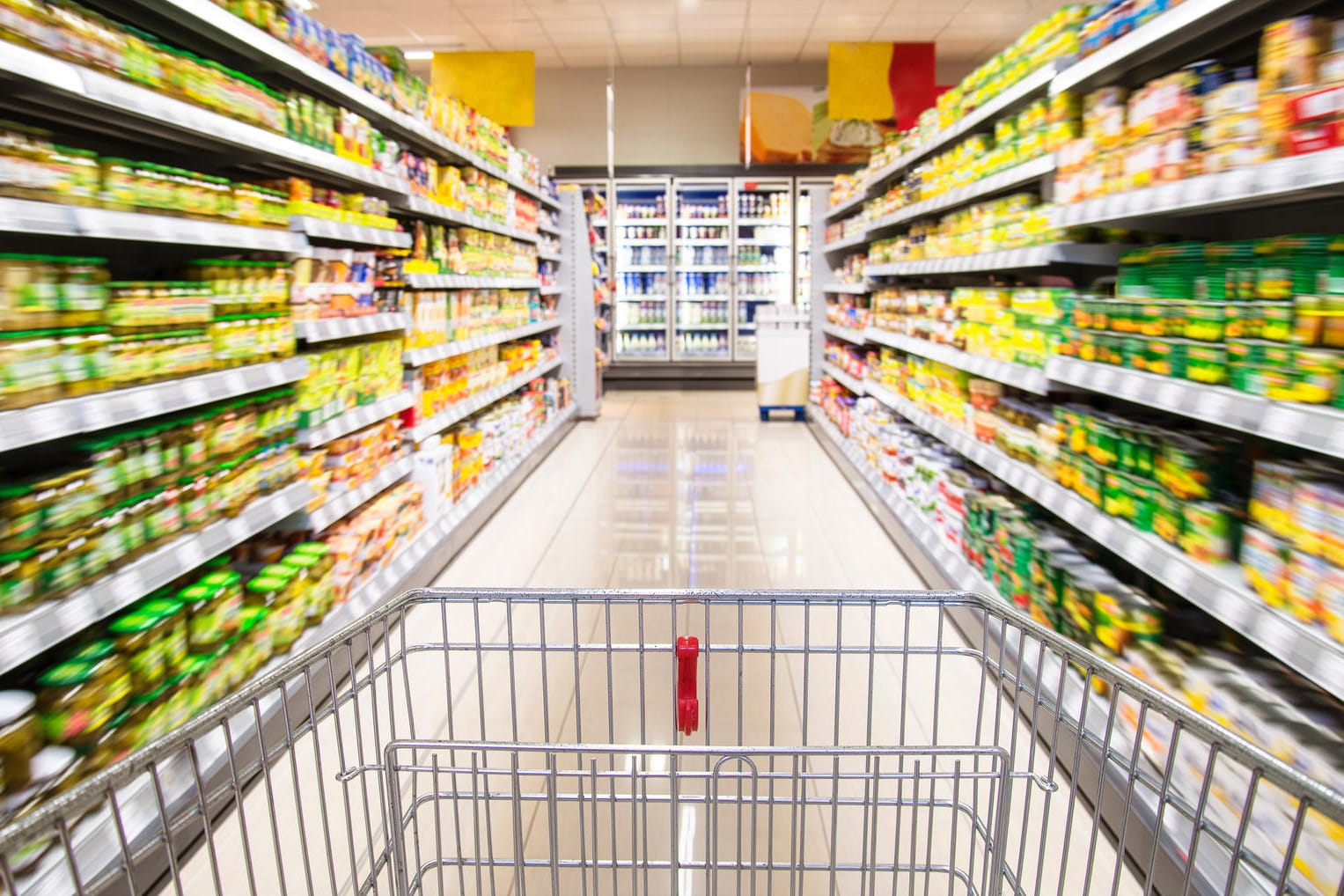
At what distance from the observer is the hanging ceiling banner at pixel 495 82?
23.5ft

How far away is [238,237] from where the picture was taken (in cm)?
237

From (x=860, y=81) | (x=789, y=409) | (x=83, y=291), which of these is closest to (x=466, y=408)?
(x=83, y=291)

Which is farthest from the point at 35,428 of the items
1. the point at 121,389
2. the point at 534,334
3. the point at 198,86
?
the point at 534,334

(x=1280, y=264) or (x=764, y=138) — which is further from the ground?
(x=764, y=138)

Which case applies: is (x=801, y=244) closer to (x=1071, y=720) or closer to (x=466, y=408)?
(x=466, y=408)

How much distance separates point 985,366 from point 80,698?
2960 millimetres

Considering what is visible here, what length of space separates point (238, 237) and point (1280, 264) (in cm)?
243

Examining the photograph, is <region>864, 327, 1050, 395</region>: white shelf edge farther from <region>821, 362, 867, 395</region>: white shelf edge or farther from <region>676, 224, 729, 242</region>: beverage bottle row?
<region>676, 224, 729, 242</region>: beverage bottle row

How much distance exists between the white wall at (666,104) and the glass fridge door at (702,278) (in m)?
0.58

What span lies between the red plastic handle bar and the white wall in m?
10.1

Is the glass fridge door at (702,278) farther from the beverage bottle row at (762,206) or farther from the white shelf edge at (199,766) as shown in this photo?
the white shelf edge at (199,766)

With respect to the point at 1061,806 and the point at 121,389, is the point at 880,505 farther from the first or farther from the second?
the point at 121,389

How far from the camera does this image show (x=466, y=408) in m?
4.75

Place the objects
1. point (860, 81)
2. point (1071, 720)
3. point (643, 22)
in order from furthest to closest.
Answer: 1. point (643, 22)
2. point (860, 81)
3. point (1071, 720)
